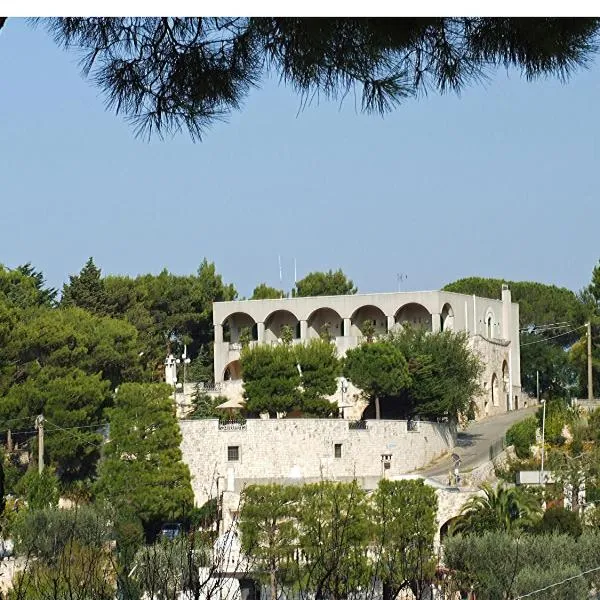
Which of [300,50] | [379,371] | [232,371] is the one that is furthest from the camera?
[232,371]

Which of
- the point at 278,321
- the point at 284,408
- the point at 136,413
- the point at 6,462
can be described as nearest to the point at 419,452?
the point at 284,408

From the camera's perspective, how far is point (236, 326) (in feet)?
127

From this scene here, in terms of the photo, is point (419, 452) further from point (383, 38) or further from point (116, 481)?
point (383, 38)

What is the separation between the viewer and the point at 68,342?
3056 centimetres

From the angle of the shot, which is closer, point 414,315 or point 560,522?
point 560,522

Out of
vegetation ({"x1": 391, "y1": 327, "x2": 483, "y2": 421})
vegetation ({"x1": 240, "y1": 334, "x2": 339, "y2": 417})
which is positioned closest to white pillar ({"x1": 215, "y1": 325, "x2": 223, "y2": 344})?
vegetation ({"x1": 391, "y1": 327, "x2": 483, "y2": 421})

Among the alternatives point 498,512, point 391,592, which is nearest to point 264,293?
point 498,512

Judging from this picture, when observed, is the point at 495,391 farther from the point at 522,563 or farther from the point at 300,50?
the point at 300,50

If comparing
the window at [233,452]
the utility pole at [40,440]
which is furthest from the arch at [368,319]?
the utility pole at [40,440]

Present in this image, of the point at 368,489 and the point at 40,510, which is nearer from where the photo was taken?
the point at 40,510

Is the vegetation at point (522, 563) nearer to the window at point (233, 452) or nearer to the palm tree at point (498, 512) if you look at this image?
the palm tree at point (498, 512)

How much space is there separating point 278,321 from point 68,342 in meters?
9.19

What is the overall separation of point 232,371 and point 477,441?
7.45m

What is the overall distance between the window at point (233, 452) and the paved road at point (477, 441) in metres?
3.39
